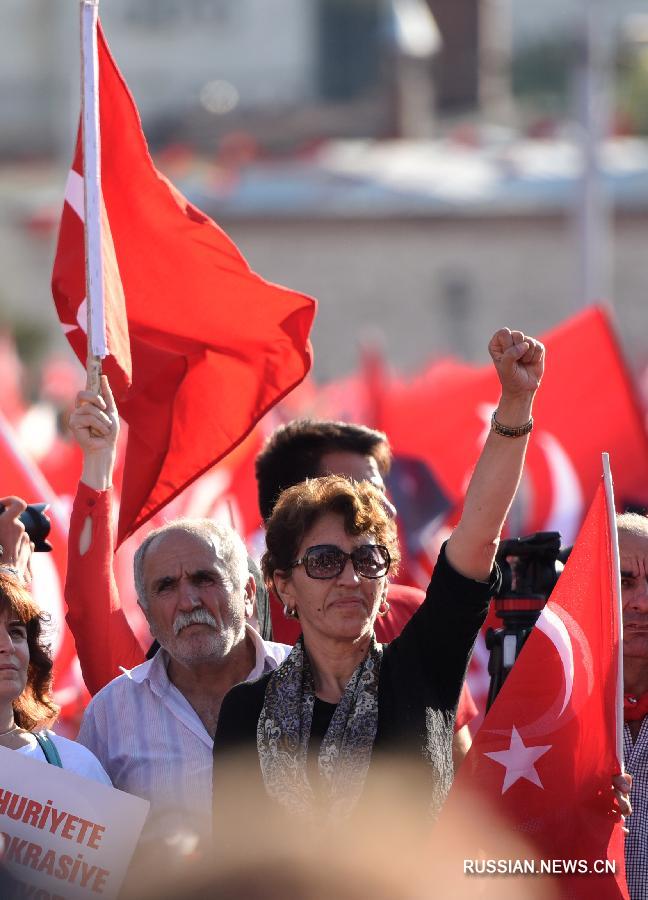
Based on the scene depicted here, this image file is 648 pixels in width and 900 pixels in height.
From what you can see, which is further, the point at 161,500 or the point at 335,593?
the point at 161,500

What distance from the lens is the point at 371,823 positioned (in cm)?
377

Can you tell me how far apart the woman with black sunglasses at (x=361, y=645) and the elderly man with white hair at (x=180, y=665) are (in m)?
0.41

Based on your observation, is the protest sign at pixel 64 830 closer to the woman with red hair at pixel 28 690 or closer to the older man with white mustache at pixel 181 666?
the woman with red hair at pixel 28 690

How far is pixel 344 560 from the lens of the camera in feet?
A: 13.0

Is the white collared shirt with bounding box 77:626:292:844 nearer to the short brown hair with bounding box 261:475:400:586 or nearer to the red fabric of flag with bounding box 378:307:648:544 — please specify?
the short brown hair with bounding box 261:475:400:586

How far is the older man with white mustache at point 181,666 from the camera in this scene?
4.34 m

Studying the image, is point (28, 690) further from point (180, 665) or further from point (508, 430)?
point (508, 430)

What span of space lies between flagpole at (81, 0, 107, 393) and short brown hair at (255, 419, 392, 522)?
1.86ft

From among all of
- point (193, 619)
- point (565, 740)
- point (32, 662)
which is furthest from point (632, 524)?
point (32, 662)

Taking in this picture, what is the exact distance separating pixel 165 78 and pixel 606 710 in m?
59.1

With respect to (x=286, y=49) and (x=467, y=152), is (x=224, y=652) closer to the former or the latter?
(x=467, y=152)

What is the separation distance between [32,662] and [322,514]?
678 millimetres

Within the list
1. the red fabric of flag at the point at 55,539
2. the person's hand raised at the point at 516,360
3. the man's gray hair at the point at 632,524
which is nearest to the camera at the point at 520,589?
the man's gray hair at the point at 632,524

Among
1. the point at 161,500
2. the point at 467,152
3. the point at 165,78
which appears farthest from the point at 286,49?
the point at 161,500
